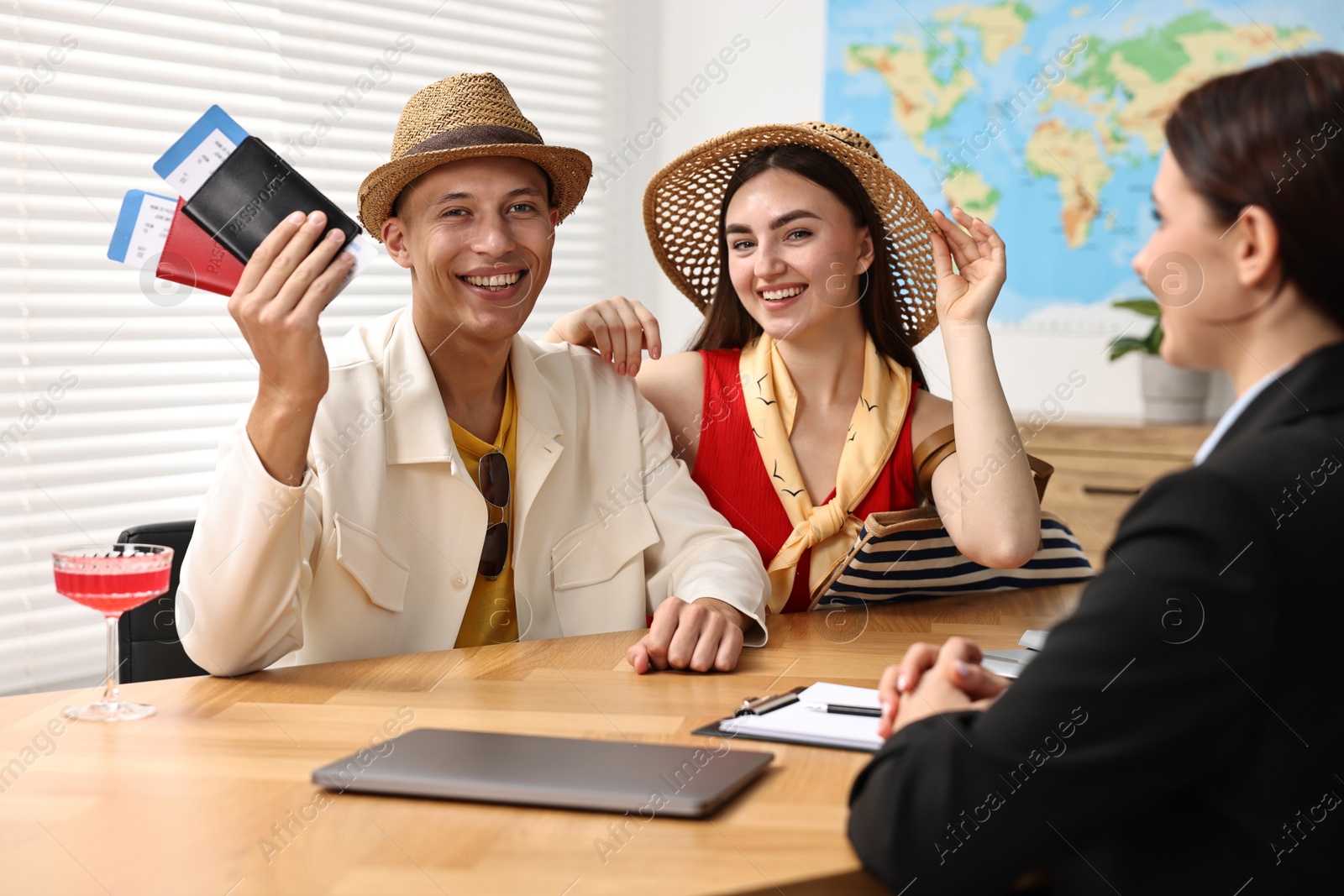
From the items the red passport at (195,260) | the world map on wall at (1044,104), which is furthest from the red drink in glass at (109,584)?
the world map on wall at (1044,104)

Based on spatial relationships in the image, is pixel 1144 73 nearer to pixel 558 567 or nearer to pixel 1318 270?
pixel 558 567

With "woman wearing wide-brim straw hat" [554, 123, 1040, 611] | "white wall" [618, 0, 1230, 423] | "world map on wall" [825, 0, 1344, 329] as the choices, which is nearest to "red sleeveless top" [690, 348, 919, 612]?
"woman wearing wide-brim straw hat" [554, 123, 1040, 611]

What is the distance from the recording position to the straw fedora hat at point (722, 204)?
221 cm

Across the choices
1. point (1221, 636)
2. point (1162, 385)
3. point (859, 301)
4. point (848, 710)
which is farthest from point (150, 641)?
point (1162, 385)

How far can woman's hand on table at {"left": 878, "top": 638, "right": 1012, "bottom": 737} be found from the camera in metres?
1.07

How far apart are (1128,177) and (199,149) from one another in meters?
3.25

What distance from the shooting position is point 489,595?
193 centimetres

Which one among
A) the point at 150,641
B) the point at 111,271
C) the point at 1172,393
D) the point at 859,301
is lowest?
the point at 150,641

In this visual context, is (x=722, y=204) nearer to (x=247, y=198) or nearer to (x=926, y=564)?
(x=926, y=564)

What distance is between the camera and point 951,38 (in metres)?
4.05

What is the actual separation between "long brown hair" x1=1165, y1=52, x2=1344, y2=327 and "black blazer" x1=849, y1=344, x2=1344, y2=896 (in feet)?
0.21

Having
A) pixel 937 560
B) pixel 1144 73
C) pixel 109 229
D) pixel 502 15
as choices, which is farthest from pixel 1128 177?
pixel 109 229

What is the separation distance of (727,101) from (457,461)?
9.46ft

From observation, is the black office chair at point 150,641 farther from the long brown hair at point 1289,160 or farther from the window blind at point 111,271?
the long brown hair at point 1289,160
